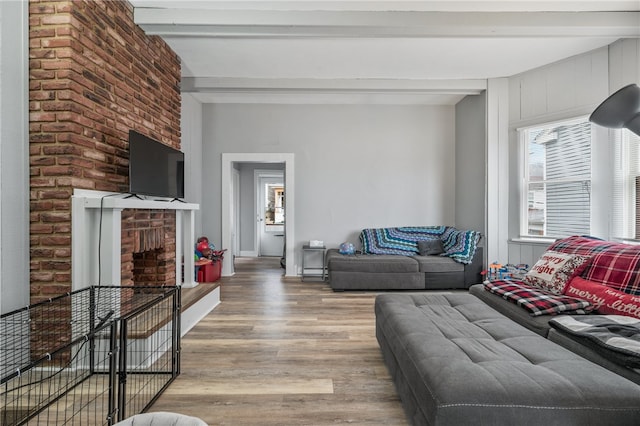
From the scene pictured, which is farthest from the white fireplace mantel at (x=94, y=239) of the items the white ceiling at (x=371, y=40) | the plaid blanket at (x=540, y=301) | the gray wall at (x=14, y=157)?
the plaid blanket at (x=540, y=301)

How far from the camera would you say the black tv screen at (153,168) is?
2578 millimetres

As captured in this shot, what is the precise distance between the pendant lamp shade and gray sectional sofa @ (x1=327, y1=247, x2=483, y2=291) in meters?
2.48

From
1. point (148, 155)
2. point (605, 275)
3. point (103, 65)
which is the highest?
point (103, 65)

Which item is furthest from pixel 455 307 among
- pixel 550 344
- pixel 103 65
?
pixel 103 65

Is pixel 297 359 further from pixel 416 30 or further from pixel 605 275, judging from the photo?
pixel 416 30

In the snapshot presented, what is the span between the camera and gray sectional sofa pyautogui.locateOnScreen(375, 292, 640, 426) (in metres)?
1.16

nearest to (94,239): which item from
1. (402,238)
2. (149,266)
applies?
(149,266)

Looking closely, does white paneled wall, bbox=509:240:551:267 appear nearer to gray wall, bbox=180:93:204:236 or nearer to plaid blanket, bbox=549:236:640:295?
plaid blanket, bbox=549:236:640:295

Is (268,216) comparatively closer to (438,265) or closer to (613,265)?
(438,265)

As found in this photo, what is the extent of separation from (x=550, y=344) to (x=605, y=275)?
835 mm

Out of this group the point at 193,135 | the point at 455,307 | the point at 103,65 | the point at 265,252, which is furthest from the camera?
the point at 265,252

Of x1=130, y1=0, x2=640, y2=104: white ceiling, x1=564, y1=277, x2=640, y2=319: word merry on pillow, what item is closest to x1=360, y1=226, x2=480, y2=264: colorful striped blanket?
x1=130, y1=0, x2=640, y2=104: white ceiling

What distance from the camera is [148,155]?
9.14 feet

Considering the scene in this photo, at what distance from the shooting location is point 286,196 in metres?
5.26
